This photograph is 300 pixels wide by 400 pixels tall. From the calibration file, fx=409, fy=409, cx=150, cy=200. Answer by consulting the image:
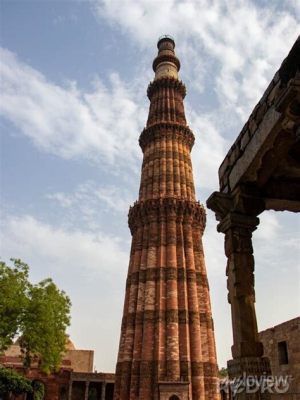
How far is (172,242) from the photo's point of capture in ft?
69.5

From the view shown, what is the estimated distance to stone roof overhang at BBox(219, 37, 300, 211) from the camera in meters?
4.02

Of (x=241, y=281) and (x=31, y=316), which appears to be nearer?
(x=241, y=281)

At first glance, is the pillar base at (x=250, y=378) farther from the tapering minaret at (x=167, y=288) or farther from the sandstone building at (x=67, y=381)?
the sandstone building at (x=67, y=381)

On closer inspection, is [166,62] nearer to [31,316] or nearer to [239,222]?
[31,316]

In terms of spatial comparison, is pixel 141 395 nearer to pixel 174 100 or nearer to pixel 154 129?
pixel 154 129

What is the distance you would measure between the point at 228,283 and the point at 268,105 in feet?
7.72

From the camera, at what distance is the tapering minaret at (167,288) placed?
58.2ft

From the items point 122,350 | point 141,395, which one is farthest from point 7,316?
point 141,395

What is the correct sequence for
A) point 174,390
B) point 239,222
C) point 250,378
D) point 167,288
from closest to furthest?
point 250,378 < point 239,222 < point 174,390 < point 167,288

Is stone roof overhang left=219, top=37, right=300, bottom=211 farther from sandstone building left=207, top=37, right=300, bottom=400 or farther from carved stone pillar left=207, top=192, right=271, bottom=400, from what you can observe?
carved stone pillar left=207, top=192, right=271, bottom=400

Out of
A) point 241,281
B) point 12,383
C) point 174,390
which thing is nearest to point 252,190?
point 241,281

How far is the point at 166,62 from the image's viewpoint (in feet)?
98.1

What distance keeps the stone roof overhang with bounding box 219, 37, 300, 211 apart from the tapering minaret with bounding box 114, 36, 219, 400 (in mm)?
13655

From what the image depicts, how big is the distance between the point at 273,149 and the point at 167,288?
51.3 ft
